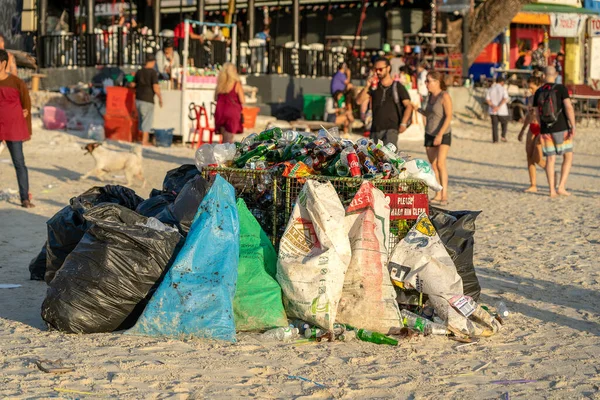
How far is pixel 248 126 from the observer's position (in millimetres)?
20125

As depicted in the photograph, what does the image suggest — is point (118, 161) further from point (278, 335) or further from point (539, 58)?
point (539, 58)

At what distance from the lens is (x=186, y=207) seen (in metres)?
6.02

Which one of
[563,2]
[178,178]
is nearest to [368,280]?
[178,178]

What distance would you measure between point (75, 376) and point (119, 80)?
1555 centimetres

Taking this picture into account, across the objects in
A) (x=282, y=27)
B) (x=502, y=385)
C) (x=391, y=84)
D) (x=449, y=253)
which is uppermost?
(x=282, y=27)

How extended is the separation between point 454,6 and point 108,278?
68.1 feet

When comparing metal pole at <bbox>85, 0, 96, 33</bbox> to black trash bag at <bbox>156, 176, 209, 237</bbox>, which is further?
metal pole at <bbox>85, 0, 96, 33</bbox>

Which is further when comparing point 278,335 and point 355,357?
point 278,335

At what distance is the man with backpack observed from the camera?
11789 mm

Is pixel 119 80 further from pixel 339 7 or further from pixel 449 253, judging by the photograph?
pixel 449 253

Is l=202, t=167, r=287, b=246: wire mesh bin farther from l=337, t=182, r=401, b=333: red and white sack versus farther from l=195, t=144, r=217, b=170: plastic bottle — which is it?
l=337, t=182, r=401, b=333: red and white sack

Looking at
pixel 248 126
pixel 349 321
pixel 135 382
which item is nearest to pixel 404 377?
pixel 349 321

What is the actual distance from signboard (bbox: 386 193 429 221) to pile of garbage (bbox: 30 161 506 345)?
0.36 ft

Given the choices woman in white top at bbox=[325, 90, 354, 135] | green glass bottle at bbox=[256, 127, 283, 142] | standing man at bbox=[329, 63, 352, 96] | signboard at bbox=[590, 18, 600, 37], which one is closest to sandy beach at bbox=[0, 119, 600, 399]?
green glass bottle at bbox=[256, 127, 283, 142]
